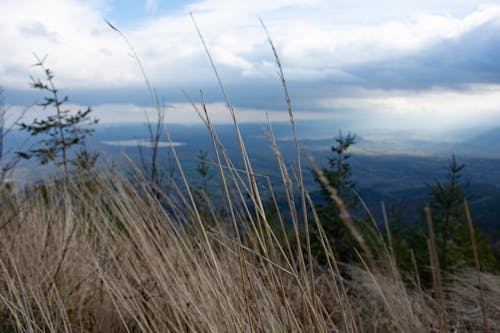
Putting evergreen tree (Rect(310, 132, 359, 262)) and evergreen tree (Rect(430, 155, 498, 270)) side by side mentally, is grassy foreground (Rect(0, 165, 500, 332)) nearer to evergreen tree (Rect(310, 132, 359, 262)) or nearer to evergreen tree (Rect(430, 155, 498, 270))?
evergreen tree (Rect(310, 132, 359, 262))

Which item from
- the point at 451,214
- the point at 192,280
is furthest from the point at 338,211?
the point at 192,280

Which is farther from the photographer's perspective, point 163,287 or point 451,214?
point 451,214

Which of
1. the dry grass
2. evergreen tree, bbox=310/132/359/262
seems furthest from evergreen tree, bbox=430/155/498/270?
the dry grass

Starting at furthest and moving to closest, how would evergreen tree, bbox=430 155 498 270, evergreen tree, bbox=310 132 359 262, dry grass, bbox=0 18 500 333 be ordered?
1. evergreen tree, bbox=310 132 359 262
2. evergreen tree, bbox=430 155 498 270
3. dry grass, bbox=0 18 500 333

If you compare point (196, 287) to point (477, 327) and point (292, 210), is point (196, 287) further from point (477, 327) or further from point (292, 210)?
point (477, 327)

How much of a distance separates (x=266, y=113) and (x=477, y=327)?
1785 mm

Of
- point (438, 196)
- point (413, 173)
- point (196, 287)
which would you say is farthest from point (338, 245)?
point (413, 173)

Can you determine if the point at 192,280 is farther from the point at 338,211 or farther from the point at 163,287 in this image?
the point at 338,211

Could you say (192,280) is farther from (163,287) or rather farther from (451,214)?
(451,214)

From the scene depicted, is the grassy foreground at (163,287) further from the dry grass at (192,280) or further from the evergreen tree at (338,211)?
the evergreen tree at (338,211)

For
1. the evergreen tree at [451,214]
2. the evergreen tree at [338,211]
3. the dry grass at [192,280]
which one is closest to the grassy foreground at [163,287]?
the dry grass at [192,280]

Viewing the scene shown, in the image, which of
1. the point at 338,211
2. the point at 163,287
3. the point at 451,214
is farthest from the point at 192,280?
the point at 451,214

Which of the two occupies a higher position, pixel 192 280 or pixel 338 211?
pixel 192 280

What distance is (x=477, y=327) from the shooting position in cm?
216
